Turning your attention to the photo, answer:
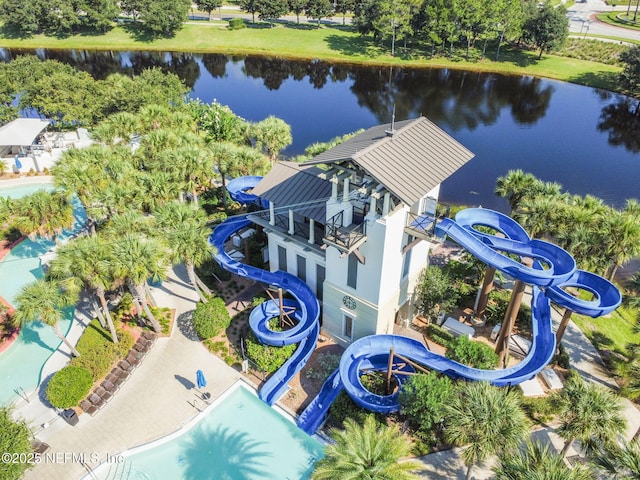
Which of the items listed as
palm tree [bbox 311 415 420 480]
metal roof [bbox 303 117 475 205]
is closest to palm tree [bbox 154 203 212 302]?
metal roof [bbox 303 117 475 205]

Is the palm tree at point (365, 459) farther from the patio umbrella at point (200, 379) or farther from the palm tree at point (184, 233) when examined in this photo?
the palm tree at point (184, 233)

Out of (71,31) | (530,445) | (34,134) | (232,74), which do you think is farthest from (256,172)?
(71,31)

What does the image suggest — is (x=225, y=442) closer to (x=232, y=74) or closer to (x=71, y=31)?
(x=232, y=74)

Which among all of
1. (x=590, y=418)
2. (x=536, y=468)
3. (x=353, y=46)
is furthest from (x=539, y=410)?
(x=353, y=46)

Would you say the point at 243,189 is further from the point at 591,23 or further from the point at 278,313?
the point at 591,23

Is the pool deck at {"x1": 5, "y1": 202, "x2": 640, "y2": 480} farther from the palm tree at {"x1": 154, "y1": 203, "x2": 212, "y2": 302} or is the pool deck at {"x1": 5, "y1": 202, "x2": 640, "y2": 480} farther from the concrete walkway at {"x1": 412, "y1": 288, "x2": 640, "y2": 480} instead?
the palm tree at {"x1": 154, "y1": 203, "x2": 212, "y2": 302}
